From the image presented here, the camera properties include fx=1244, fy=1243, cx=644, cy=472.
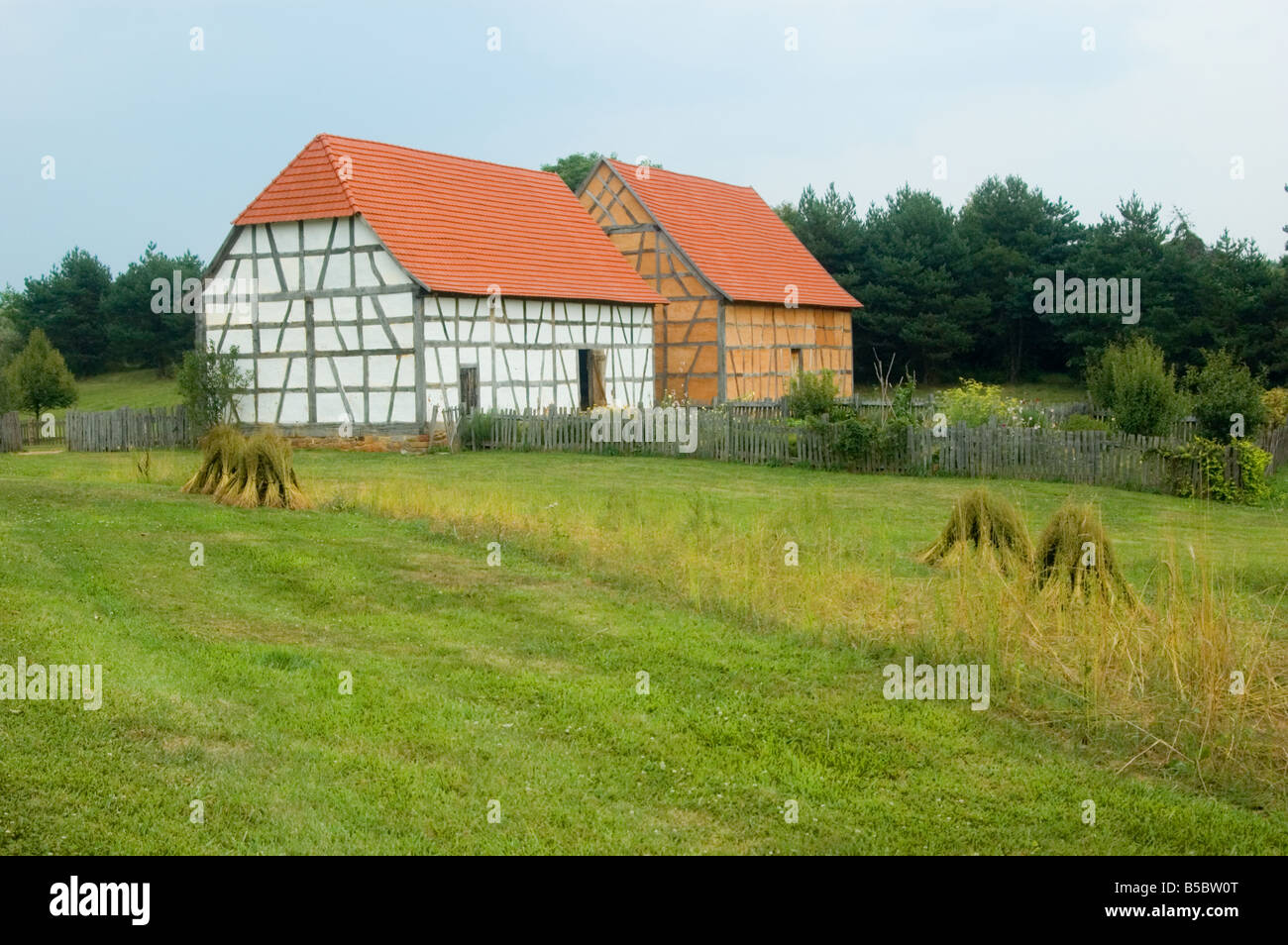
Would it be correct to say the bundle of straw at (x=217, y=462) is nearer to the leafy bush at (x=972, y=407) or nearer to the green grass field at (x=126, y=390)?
the leafy bush at (x=972, y=407)

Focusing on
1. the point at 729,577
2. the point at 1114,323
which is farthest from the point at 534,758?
the point at 1114,323

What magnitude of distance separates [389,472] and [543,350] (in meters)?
9.92

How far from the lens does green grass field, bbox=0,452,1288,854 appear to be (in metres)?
5.52

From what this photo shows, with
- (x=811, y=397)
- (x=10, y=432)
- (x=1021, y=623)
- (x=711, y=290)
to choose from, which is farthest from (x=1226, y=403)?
(x=10, y=432)

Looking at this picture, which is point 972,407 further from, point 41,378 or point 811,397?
point 41,378

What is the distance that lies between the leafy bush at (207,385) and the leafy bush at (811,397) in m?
12.9

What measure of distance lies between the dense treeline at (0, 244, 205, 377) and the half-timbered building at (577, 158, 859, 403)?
25.2m

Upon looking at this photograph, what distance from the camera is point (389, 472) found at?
20922 mm

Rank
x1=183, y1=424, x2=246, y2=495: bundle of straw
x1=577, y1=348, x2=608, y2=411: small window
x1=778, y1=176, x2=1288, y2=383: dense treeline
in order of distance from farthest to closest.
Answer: x1=778, y1=176, x2=1288, y2=383: dense treeline
x1=577, y1=348, x2=608, y2=411: small window
x1=183, y1=424, x2=246, y2=495: bundle of straw

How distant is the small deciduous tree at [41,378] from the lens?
37219mm

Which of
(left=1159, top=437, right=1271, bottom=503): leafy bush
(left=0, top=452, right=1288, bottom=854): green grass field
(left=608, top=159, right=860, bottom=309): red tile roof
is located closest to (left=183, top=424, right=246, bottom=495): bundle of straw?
(left=0, top=452, right=1288, bottom=854): green grass field

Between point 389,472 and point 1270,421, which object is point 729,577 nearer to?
point 389,472

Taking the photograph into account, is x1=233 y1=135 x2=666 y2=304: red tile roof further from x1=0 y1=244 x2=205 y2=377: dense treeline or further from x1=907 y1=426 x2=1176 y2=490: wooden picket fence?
x1=0 y1=244 x2=205 y2=377: dense treeline

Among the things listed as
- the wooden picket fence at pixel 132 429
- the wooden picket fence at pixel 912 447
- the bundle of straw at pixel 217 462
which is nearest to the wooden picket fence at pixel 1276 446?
the wooden picket fence at pixel 912 447
